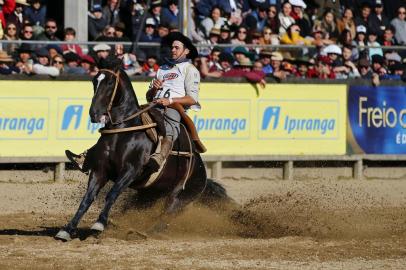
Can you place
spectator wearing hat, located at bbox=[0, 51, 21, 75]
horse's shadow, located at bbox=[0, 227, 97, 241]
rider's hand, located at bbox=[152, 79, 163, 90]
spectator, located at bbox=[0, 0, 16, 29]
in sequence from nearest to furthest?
1. horse's shadow, located at bbox=[0, 227, 97, 241]
2. rider's hand, located at bbox=[152, 79, 163, 90]
3. spectator wearing hat, located at bbox=[0, 51, 21, 75]
4. spectator, located at bbox=[0, 0, 16, 29]

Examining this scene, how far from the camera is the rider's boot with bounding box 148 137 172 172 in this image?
10852mm

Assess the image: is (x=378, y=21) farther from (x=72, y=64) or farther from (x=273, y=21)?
(x=72, y=64)

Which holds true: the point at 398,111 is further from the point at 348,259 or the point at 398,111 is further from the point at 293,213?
the point at 348,259

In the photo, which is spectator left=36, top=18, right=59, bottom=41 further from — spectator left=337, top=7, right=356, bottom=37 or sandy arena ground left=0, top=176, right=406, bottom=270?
spectator left=337, top=7, right=356, bottom=37

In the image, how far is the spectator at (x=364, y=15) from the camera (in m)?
21.5

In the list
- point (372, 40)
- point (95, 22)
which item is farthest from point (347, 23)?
point (95, 22)

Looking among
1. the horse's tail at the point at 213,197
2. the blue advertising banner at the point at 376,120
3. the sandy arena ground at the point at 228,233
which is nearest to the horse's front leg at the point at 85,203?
the sandy arena ground at the point at 228,233

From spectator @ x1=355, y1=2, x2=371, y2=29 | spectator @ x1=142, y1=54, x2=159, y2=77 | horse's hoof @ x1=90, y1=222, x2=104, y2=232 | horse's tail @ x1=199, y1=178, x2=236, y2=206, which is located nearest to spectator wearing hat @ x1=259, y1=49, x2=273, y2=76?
spectator @ x1=142, y1=54, x2=159, y2=77

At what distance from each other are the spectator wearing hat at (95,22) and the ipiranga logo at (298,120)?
3.77 metres

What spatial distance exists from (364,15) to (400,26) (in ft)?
2.71

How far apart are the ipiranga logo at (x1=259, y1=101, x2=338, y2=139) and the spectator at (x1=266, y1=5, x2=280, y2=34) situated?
9.55ft

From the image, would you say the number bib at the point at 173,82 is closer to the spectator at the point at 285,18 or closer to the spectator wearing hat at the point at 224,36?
the spectator wearing hat at the point at 224,36

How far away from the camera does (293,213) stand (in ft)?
41.8

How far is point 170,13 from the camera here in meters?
19.5
